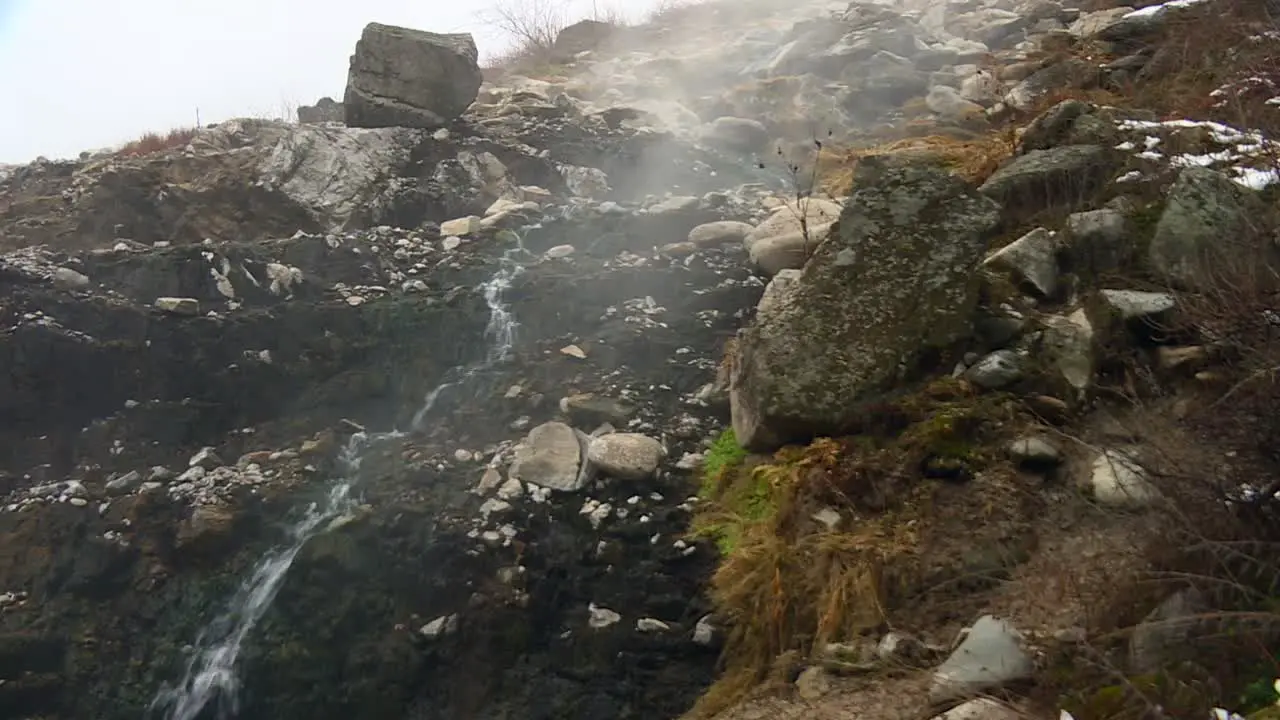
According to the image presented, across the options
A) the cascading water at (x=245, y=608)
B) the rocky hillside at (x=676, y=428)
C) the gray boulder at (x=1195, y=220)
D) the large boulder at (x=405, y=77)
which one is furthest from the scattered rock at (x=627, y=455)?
the large boulder at (x=405, y=77)

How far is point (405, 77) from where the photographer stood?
10.0m

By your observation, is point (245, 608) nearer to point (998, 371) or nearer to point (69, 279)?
point (69, 279)

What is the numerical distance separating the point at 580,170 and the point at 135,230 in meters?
4.46

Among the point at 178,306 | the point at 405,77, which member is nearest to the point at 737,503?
the point at 178,306

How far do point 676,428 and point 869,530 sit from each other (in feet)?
6.25

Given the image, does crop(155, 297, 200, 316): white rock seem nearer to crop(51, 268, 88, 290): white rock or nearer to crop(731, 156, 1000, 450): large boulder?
crop(51, 268, 88, 290): white rock

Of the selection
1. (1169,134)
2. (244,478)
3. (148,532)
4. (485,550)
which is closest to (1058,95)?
(1169,134)

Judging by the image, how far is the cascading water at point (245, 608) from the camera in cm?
A: 476

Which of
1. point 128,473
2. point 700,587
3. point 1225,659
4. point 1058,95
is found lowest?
point 700,587

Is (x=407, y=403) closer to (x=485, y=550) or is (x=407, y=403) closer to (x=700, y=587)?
(x=485, y=550)

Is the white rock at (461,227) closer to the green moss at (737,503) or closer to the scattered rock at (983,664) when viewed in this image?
the green moss at (737,503)

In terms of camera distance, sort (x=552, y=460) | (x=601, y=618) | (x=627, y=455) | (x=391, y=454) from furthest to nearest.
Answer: (x=391, y=454)
(x=552, y=460)
(x=627, y=455)
(x=601, y=618)

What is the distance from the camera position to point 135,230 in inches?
338

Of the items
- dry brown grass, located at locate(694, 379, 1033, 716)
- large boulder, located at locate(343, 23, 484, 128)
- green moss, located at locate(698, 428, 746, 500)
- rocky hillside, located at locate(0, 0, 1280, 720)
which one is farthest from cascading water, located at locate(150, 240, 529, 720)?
large boulder, located at locate(343, 23, 484, 128)
